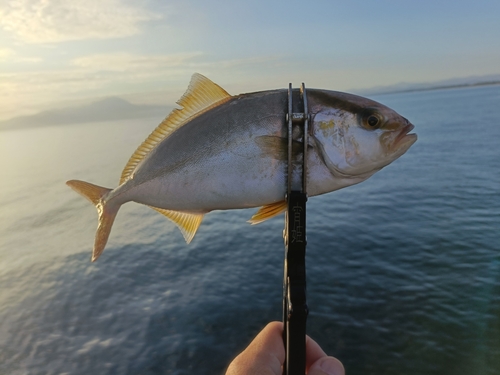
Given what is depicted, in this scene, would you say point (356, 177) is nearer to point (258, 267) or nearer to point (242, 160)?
point (242, 160)

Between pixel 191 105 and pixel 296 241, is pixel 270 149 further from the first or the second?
pixel 191 105

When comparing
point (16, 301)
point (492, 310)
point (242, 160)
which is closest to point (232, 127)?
point (242, 160)

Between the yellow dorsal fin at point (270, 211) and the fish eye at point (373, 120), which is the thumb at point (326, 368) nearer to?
the yellow dorsal fin at point (270, 211)

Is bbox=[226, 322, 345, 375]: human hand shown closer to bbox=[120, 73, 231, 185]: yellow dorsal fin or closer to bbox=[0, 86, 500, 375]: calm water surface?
bbox=[120, 73, 231, 185]: yellow dorsal fin

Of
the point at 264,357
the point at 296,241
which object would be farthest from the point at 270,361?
the point at 296,241

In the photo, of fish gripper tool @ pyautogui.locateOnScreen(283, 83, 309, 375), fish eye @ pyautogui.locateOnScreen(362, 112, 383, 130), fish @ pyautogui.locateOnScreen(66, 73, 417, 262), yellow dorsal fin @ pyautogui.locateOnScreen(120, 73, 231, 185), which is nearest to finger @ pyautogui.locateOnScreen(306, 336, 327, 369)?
fish gripper tool @ pyautogui.locateOnScreen(283, 83, 309, 375)
